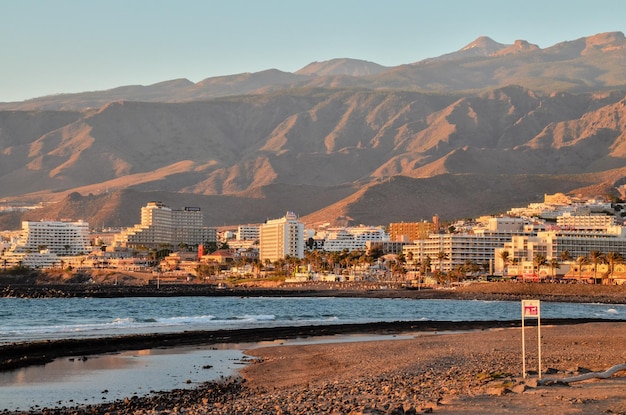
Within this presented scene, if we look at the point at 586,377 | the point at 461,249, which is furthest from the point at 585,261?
the point at 586,377

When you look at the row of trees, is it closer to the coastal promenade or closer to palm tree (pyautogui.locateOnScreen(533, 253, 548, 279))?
palm tree (pyautogui.locateOnScreen(533, 253, 548, 279))

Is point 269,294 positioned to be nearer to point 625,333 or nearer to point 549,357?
point 625,333

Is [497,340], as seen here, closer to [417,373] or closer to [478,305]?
[417,373]

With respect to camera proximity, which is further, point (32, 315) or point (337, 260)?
point (337, 260)

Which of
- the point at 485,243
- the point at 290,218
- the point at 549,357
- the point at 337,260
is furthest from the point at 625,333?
the point at 290,218

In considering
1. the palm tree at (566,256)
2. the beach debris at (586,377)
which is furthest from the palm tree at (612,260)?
the beach debris at (586,377)

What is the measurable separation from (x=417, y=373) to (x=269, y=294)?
3281 inches

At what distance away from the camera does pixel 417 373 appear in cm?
2764

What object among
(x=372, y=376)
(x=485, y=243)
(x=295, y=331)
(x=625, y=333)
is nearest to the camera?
(x=372, y=376)

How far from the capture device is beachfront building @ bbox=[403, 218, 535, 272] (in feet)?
470

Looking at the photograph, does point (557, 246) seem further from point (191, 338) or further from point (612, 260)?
point (191, 338)

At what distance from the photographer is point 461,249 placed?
14538 cm

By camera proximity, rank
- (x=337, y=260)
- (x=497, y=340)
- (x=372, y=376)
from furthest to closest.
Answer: (x=337, y=260) < (x=497, y=340) < (x=372, y=376)

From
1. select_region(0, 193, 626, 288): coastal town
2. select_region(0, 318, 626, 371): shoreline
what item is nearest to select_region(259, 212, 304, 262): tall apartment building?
select_region(0, 193, 626, 288): coastal town
